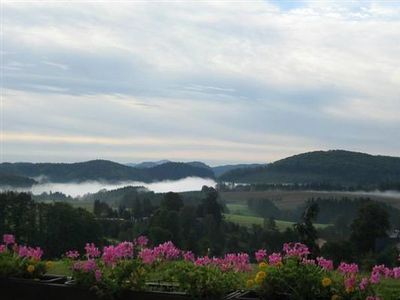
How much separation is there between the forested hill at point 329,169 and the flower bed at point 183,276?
30.9 meters

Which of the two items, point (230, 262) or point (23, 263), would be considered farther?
point (23, 263)

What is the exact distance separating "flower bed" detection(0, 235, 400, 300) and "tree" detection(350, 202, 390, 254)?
47.1ft

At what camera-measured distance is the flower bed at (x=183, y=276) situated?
3479 mm

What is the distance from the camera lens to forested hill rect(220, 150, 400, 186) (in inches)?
1419

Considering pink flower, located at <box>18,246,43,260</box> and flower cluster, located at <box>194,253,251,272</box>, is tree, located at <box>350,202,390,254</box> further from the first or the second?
pink flower, located at <box>18,246,43,260</box>

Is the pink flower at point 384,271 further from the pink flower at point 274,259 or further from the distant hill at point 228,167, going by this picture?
the distant hill at point 228,167

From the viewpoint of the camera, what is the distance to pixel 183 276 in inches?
147

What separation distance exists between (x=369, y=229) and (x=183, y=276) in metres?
15.7

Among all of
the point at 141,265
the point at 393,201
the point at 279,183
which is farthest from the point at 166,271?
the point at 279,183

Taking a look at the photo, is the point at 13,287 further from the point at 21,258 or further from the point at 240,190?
the point at 240,190

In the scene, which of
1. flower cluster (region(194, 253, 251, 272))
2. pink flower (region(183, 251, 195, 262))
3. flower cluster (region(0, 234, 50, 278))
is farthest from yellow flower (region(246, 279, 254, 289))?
flower cluster (region(0, 234, 50, 278))

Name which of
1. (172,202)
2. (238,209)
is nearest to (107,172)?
(238,209)

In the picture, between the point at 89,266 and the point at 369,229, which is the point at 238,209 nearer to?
the point at 369,229

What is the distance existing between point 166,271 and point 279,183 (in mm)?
36755
